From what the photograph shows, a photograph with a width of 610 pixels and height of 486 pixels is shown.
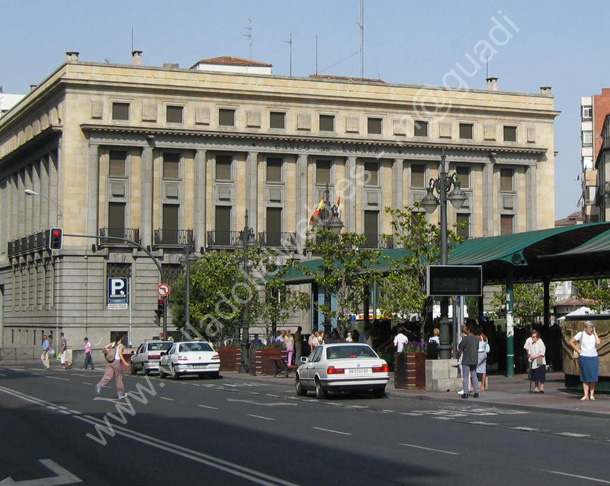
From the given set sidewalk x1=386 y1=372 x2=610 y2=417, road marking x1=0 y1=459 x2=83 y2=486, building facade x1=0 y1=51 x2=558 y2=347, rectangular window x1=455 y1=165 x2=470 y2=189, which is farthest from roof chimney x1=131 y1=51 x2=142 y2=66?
road marking x1=0 y1=459 x2=83 y2=486

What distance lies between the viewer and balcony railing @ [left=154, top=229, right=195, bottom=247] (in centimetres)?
7325

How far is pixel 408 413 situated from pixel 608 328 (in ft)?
18.1

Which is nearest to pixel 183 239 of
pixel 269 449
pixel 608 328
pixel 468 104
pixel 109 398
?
A: pixel 468 104

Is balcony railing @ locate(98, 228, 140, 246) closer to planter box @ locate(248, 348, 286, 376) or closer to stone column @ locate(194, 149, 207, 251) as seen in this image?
stone column @ locate(194, 149, 207, 251)

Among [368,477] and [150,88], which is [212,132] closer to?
[150,88]

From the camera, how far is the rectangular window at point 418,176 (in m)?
80.6

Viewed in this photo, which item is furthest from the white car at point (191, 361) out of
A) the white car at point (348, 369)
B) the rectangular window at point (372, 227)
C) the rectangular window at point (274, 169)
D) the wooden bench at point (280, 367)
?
the rectangular window at point (372, 227)

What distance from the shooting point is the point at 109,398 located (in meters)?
28.9

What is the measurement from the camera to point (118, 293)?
238 ft

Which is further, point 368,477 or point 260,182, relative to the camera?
point 260,182

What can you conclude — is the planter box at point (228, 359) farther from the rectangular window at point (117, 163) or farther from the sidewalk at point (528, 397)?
the rectangular window at point (117, 163)

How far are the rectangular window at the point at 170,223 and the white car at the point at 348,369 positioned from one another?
45.9m

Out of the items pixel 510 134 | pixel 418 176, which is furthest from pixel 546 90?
pixel 418 176

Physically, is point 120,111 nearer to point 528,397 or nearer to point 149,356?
point 149,356
